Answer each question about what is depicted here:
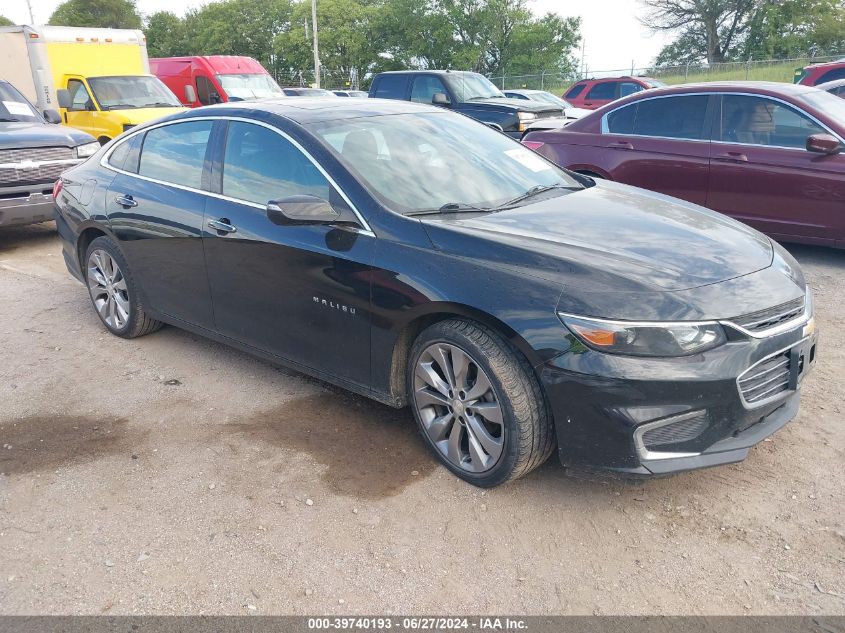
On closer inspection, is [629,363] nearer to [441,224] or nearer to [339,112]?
[441,224]

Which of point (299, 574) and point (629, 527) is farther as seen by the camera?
point (629, 527)

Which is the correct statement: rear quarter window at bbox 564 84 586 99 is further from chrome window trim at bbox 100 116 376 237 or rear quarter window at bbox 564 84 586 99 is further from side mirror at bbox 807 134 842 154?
chrome window trim at bbox 100 116 376 237

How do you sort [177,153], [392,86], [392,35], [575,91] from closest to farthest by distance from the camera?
1. [177,153]
2. [392,86]
3. [575,91]
4. [392,35]

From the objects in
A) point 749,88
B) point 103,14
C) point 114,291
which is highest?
point 103,14

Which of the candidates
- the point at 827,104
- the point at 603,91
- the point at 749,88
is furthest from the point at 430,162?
the point at 603,91

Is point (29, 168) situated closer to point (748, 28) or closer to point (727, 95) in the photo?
point (727, 95)

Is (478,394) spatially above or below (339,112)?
below

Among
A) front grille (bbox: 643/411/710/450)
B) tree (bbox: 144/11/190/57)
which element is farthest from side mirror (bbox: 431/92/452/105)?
tree (bbox: 144/11/190/57)

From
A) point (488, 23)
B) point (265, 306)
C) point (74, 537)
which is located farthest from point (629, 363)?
point (488, 23)

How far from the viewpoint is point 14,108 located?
367 inches

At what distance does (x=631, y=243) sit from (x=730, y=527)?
1268 millimetres

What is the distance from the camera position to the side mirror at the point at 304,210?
11.6 feet

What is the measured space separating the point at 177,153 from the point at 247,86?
13.5 meters

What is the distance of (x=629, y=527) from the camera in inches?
121
